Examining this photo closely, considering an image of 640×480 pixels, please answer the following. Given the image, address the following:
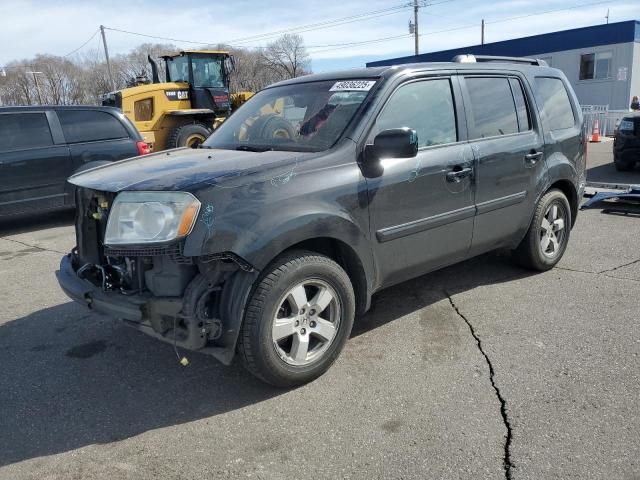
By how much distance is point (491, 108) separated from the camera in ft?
14.3

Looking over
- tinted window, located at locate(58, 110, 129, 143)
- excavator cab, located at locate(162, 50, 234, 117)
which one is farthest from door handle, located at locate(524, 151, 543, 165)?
excavator cab, located at locate(162, 50, 234, 117)

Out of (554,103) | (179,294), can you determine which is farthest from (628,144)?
(179,294)

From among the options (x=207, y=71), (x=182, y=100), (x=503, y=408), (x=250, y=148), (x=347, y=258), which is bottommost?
(x=503, y=408)

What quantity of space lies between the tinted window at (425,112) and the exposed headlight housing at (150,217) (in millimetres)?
1427

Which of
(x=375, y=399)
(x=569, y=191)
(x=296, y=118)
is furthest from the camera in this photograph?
(x=569, y=191)

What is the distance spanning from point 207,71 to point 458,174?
12150 millimetres

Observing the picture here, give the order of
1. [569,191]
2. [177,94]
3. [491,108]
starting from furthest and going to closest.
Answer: [177,94]
[569,191]
[491,108]

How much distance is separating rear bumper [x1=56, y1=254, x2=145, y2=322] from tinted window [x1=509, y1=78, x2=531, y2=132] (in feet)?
11.2

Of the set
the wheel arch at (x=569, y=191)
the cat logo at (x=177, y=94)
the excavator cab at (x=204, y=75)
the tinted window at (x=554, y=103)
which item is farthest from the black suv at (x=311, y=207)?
the excavator cab at (x=204, y=75)

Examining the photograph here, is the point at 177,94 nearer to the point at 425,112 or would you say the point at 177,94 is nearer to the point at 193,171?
the point at 425,112

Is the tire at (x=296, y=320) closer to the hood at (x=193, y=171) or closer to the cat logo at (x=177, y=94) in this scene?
the hood at (x=193, y=171)

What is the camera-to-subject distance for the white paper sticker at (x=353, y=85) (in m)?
3.70

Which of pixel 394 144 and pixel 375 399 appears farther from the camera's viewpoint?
pixel 394 144

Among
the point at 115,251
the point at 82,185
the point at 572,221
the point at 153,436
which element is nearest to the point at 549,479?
the point at 153,436
